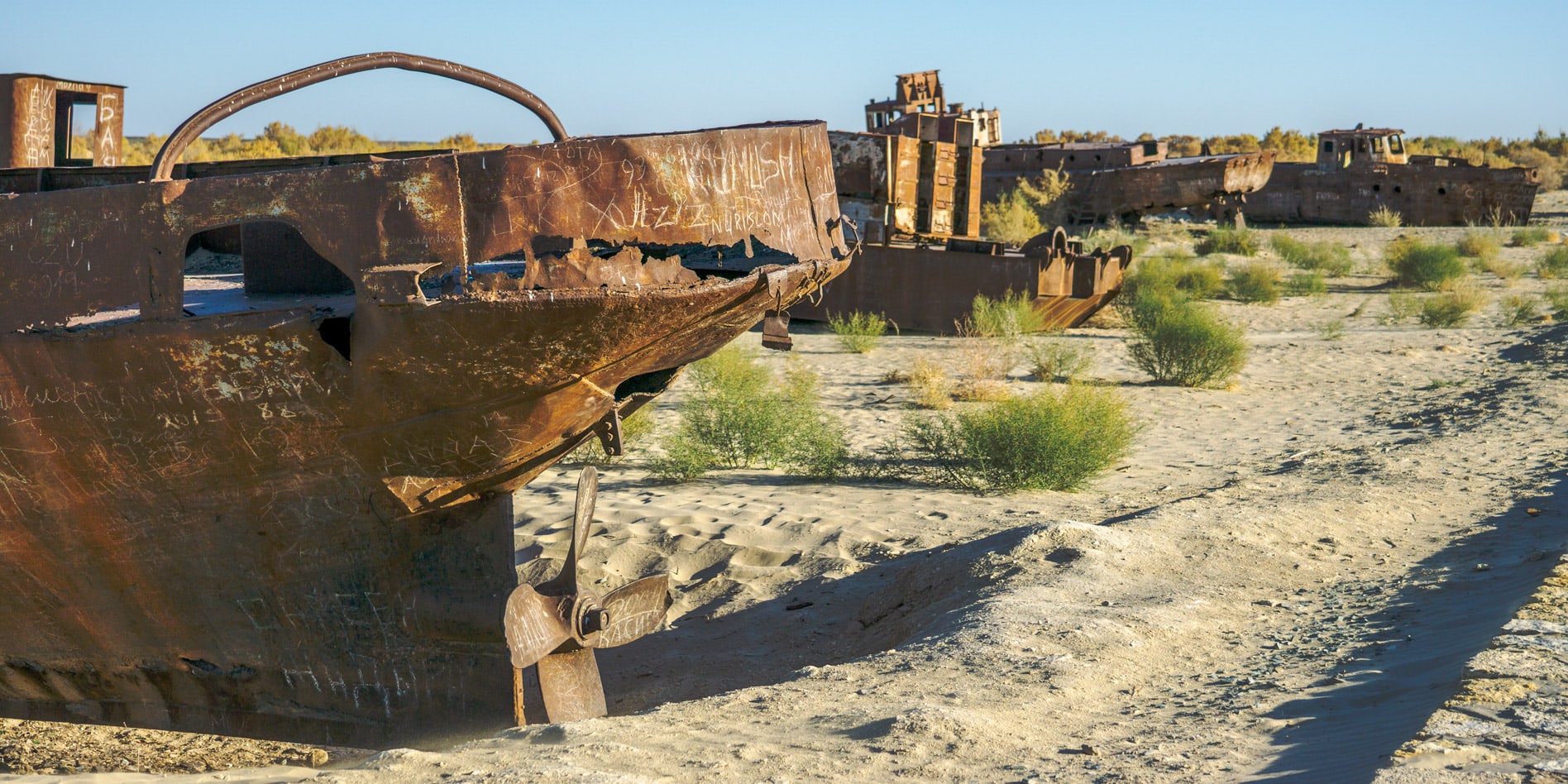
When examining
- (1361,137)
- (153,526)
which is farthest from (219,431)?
(1361,137)

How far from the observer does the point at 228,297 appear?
16.1 feet

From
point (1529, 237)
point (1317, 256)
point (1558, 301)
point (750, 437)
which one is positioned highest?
point (1529, 237)

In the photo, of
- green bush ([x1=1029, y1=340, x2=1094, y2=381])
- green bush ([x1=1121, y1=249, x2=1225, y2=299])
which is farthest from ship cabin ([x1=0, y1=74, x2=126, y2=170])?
green bush ([x1=1121, y1=249, x2=1225, y2=299])

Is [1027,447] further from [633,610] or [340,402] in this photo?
[340,402]

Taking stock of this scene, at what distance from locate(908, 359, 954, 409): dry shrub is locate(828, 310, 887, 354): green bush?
2286 mm

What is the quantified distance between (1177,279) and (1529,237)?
33.2 ft

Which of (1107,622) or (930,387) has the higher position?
(930,387)

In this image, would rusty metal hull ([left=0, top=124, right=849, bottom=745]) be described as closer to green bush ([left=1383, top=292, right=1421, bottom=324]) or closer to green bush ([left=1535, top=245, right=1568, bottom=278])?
→ green bush ([left=1383, top=292, right=1421, bottom=324])

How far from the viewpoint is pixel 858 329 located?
1523cm

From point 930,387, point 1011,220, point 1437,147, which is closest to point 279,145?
point 1011,220

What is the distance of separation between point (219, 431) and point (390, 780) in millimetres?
1255

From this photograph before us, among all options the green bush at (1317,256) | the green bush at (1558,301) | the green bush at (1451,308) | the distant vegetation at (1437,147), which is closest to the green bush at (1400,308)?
the green bush at (1451,308)

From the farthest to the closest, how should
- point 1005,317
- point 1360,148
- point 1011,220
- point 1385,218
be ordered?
1. point 1360,148
2. point 1385,218
3. point 1011,220
4. point 1005,317

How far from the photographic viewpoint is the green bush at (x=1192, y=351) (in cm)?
1237
